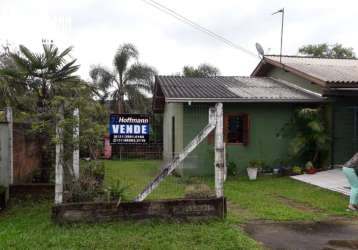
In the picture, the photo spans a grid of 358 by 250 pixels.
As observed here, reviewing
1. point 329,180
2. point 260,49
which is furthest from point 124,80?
point 329,180

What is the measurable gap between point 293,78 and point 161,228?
11598mm

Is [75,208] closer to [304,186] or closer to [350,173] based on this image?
[350,173]

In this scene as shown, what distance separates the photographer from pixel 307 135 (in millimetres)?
13820

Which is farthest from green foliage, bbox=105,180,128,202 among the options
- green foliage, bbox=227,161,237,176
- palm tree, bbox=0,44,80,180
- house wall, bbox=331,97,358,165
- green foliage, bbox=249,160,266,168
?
house wall, bbox=331,97,358,165

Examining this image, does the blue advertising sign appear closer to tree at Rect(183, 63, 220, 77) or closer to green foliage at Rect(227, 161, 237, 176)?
green foliage at Rect(227, 161, 237, 176)

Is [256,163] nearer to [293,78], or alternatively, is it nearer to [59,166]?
[293,78]

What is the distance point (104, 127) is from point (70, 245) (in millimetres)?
2583

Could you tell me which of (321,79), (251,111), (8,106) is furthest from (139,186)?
(321,79)

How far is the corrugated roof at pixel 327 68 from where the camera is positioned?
1340 cm

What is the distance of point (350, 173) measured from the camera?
795 centimetres

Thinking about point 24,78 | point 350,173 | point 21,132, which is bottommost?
point 350,173

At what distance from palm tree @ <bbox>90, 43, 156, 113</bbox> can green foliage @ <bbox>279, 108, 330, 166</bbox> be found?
13.0 m

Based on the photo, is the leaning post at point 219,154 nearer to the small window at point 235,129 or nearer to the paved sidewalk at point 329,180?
the paved sidewalk at point 329,180

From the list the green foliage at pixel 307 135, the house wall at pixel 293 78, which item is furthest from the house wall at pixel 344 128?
the house wall at pixel 293 78
